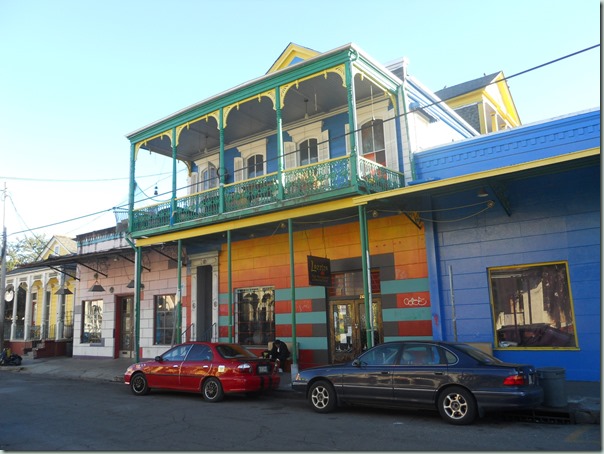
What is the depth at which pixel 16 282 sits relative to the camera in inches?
Answer: 1142

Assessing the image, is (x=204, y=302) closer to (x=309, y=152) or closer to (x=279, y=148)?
(x=309, y=152)

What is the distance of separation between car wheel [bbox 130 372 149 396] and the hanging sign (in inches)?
187

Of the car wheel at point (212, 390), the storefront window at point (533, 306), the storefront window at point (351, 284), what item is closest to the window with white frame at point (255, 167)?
the storefront window at point (351, 284)

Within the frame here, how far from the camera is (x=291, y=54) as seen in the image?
16.6 meters

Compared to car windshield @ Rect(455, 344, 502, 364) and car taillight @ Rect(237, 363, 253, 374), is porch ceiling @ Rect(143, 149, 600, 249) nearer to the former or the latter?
car windshield @ Rect(455, 344, 502, 364)

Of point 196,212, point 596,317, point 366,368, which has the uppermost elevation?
point 196,212

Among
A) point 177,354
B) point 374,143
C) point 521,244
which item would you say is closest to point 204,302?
point 177,354

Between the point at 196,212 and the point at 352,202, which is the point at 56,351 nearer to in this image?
the point at 196,212

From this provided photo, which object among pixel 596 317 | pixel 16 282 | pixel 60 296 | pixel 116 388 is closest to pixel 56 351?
pixel 60 296

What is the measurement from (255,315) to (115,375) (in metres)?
4.88

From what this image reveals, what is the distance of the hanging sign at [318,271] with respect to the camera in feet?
42.7

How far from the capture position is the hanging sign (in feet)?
42.7

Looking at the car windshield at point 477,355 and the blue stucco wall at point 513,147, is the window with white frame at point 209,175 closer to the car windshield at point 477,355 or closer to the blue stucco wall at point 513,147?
the blue stucco wall at point 513,147

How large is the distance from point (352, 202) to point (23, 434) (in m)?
8.35
